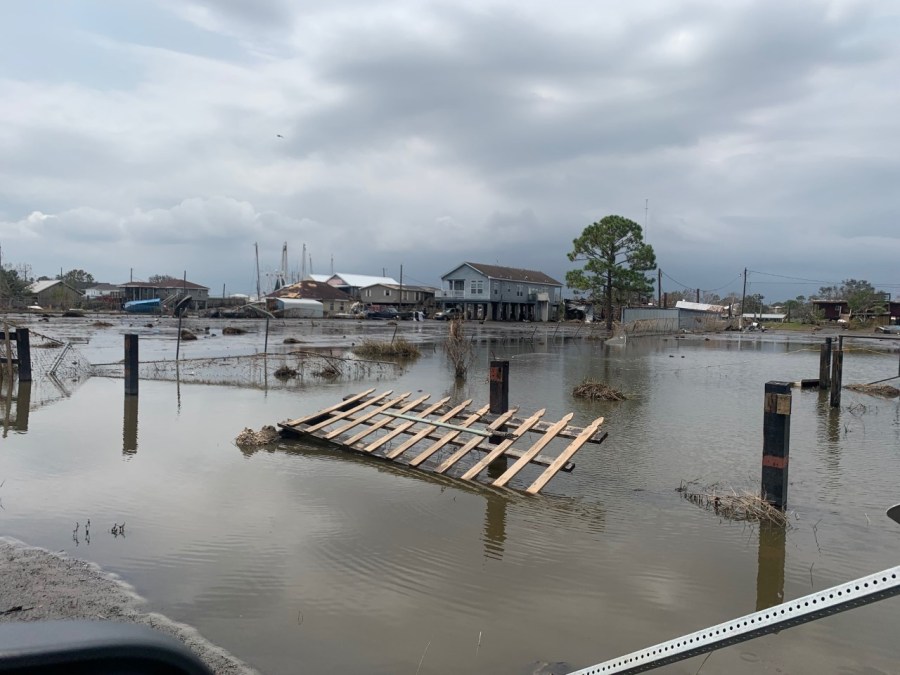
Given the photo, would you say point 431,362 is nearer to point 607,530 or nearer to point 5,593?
point 607,530

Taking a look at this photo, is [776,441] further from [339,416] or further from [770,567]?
[339,416]

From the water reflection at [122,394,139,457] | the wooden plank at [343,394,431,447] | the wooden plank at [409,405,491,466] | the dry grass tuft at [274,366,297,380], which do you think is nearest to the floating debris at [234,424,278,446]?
the wooden plank at [343,394,431,447]

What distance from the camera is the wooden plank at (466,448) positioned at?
8.34 meters

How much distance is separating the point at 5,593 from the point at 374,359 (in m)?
19.7

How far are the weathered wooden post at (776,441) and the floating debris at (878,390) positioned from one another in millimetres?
12539

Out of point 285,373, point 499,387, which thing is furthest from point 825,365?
point 285,373

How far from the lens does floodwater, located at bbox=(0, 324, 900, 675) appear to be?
14.7ft

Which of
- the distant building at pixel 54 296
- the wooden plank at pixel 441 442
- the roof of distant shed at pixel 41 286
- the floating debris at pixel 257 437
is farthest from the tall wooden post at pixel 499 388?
the roof of distant shed at pixel 41 286

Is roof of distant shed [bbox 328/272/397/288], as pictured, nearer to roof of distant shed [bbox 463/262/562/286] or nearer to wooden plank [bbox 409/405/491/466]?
roof of distant shed [bbox 463/262/562/286]

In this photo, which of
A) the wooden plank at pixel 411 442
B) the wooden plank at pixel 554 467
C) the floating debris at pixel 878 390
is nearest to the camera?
the wooden plank at pixel 554 467

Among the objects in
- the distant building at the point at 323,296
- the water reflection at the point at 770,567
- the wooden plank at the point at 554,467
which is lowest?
the water reflection at the point at 770,567

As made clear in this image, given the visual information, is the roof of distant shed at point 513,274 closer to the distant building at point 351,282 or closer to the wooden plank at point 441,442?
the distant building at point 351,282

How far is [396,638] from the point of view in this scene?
4.48 meters

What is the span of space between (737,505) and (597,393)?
8.39m
